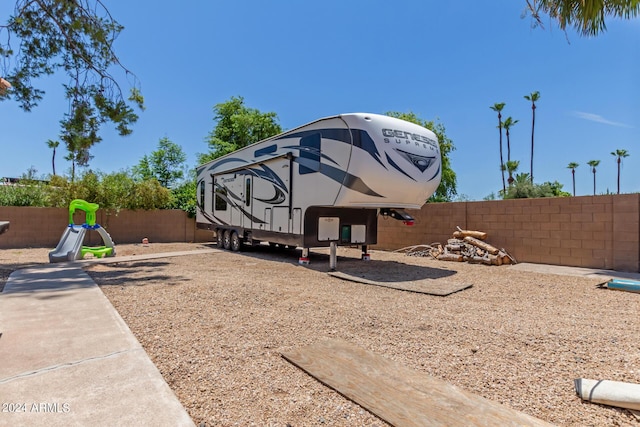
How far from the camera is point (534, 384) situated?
8.63 feet

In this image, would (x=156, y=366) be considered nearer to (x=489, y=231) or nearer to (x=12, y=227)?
(x=489, y=231)

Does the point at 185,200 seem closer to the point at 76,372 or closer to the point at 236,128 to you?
the point at 236,128

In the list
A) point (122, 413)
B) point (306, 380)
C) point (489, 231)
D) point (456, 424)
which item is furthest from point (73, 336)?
point (489, 231)

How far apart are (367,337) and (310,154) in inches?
231

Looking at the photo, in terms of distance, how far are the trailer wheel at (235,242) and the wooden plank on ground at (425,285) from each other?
241 inches

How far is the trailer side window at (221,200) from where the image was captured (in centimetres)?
1294

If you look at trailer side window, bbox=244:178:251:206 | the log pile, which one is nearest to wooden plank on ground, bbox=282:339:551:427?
the log pile

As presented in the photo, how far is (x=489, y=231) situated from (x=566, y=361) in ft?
26.8

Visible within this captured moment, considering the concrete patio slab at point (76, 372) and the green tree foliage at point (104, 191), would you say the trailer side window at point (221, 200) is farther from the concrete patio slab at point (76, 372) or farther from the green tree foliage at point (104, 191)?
the concrete patio slab at point (76, 372)

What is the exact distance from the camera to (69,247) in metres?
9.98

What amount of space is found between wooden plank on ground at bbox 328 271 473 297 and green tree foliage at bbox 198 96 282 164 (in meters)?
22.9

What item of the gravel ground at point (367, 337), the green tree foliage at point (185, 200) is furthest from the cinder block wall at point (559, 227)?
the green tree foliage at point (185, 200)

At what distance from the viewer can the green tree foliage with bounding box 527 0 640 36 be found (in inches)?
195

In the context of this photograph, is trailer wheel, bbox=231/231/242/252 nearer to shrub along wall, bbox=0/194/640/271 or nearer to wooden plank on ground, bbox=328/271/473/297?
shrub along wall, bbox=0/194/640/271
